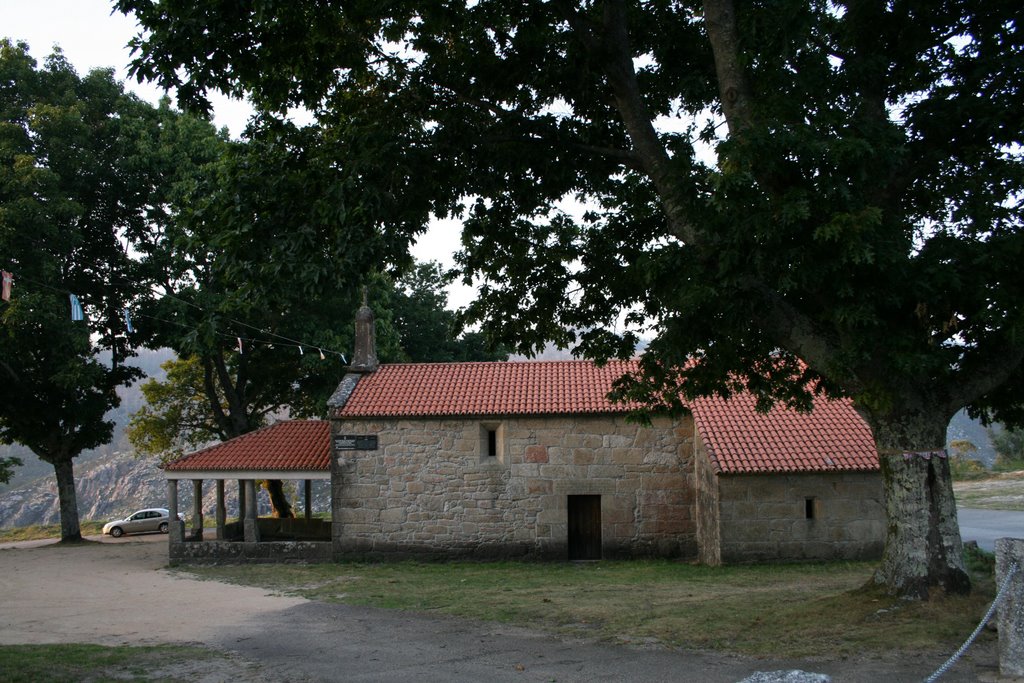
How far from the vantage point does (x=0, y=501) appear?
91812mm

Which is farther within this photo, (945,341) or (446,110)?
(446,110)

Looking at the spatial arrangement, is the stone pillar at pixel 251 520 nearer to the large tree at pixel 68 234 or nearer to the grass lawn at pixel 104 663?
the large tree at pixel 68 234

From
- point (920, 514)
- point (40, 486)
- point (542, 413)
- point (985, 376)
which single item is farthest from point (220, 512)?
point (40, 486)

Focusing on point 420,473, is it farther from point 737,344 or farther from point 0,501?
point 0,501

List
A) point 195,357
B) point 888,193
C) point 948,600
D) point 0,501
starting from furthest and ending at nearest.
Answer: point 0,501, point 195,357, point 888,193, point 948,600

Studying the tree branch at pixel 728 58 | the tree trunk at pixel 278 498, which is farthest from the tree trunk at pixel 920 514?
the tree trunk at pixel 278 498

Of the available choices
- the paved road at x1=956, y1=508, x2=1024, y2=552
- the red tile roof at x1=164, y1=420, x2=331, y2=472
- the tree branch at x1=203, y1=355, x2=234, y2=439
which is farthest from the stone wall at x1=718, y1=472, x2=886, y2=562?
the tree branch at x1=203, y1=355, x2=234, y2=439

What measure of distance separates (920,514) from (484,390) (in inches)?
491

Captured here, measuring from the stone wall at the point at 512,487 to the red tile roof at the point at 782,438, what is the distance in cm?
104

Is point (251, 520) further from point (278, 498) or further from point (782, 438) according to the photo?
point (782, 438)

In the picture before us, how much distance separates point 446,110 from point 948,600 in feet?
26.2

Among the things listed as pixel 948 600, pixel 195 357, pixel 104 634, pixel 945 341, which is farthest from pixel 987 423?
pixel 195 357

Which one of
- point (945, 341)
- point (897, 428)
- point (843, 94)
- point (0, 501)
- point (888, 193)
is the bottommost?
point (0, 501)

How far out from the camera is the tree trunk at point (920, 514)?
31.2 feet
